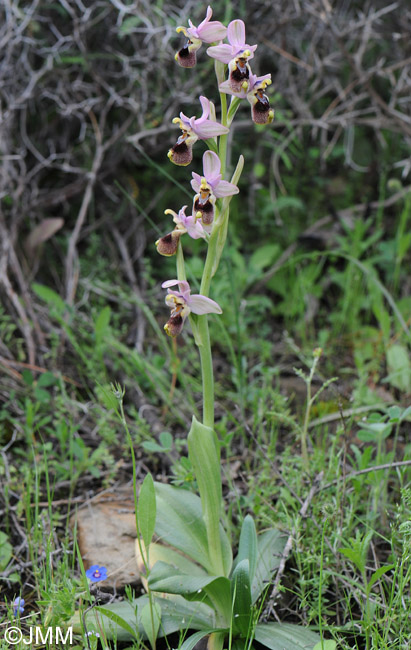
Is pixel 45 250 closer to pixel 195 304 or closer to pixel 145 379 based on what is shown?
pixel 145 379

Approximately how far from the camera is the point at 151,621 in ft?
5.06

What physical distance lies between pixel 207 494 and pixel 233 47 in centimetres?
110

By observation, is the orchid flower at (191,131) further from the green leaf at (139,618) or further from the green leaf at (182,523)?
the green leaf at (139,618)

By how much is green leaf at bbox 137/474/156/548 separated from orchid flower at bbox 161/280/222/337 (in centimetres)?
37

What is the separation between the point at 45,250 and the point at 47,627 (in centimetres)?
220

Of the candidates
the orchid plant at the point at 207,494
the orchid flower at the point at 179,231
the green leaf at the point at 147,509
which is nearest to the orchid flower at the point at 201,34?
the orchid plant at the point at 207,494

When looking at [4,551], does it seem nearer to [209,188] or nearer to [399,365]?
[209,188]

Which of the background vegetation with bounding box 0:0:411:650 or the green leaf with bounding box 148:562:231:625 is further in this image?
the background vegetation with bounding box 0:0:411:650

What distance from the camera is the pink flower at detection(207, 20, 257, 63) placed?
1.49 m

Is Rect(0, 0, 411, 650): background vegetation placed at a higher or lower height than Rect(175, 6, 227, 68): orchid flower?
lower

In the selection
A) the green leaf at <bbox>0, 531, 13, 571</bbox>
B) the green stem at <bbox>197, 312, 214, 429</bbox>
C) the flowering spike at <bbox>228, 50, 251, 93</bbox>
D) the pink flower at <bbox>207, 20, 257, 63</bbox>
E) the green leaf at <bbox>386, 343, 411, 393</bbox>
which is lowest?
the green leaf at <bbox>386, 343, 411, 393</bbox>

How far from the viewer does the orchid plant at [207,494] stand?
1498 millimetres

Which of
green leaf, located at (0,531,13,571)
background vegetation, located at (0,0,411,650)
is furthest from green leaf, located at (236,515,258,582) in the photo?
green leaf, located at (0,531,13,571)

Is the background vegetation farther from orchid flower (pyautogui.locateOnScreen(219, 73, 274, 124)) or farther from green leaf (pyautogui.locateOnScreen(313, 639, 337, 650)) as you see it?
orchid flower (pyautogui.locateOnScreen(219, 73, 274, 124))
